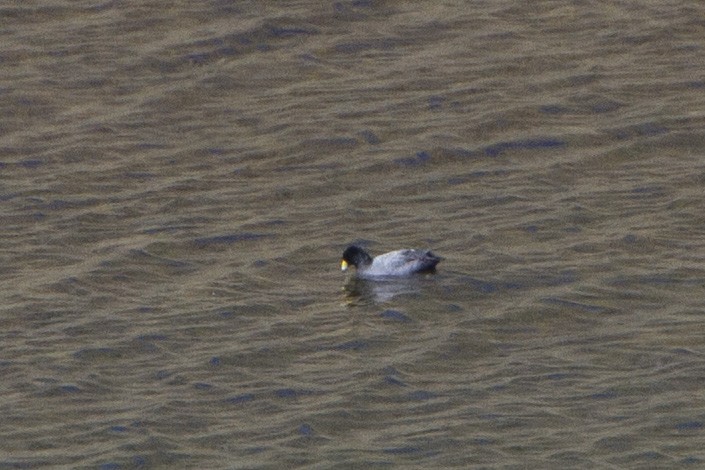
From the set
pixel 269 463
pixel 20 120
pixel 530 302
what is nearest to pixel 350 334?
pixel 530 302

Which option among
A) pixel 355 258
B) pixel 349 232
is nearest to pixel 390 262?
pixel 355 258

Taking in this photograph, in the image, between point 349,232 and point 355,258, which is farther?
point 349,232

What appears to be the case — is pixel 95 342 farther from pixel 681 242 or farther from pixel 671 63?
pixel 671 63

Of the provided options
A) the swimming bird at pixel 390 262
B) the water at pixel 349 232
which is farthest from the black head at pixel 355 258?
the water at pixel 349 232

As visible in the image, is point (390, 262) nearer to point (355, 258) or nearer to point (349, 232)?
point (355, 258)

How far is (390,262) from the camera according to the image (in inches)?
692

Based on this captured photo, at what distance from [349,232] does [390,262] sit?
1.10 meters

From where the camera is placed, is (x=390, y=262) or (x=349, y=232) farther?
(x=349, y=232)

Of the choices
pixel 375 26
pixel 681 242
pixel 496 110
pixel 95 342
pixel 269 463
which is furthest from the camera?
pixel 375 26

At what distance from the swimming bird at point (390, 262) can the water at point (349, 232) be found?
5.8 inches

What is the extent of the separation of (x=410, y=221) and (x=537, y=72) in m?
4.29

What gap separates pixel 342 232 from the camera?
18547mm

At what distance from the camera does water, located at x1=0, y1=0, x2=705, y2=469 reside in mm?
14203

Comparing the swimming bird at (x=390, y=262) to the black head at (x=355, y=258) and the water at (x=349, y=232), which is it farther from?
the water at (x=349, y=232)
